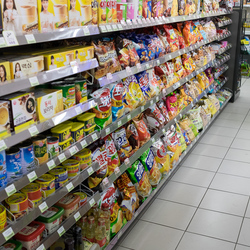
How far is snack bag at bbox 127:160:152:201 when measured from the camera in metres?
3.30

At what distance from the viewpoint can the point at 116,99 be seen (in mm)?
2912

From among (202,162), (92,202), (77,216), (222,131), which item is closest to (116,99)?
(92,202)

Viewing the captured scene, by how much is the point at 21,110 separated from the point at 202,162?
3.20 metres

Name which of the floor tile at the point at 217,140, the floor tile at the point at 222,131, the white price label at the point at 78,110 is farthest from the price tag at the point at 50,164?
the floor tile at the point at 222,131

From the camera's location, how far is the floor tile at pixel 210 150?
4.93 metres

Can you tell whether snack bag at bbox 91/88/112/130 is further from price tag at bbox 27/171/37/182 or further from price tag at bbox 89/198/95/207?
price tag at bbox 27/171/37/182

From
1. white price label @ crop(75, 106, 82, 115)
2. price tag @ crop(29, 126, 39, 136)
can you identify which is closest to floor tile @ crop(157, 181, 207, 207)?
white price label @ crop(75, 106, 82, 115)

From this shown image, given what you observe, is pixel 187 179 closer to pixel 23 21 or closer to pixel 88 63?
pixel 88 63

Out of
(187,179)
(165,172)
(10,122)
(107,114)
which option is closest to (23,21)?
(10,122)

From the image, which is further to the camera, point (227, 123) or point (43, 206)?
point (227, 123)

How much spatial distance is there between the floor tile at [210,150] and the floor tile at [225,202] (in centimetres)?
109

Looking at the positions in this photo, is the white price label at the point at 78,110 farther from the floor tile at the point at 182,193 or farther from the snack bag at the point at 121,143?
the floor tile at the point at 182,193

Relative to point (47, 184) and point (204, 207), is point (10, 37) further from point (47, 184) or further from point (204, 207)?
point (204, 207)

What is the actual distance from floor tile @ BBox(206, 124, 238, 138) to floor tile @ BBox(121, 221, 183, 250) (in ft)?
9.37
